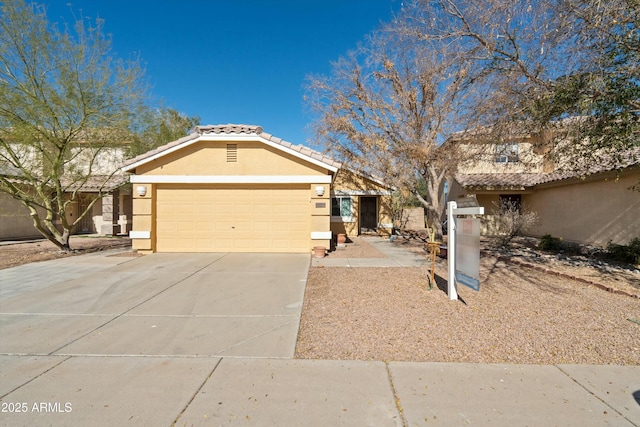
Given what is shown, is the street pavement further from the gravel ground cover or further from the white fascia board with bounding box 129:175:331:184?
the white fascia board with bounding box 129:175:331:184

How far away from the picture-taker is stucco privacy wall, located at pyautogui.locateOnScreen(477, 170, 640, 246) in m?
11.3

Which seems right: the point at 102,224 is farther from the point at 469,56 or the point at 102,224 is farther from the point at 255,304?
the point at 469,56

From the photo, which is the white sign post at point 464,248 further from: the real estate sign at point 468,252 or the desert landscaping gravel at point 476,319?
the desert landscaping gravel at point 476,319

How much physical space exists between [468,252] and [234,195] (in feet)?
28.3

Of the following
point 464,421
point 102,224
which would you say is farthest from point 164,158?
point 464,421

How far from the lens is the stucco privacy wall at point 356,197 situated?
17.9 meters

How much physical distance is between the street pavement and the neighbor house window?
41.5 ft

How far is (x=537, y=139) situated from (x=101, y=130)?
576 inches

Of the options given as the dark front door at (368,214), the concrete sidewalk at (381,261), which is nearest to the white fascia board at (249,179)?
the concrete sidewalk at (381,261)

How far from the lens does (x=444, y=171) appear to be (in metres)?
12.3

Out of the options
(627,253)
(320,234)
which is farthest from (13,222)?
(627,253)

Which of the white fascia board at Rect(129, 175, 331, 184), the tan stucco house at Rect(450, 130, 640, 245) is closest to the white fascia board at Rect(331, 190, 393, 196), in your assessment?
the tan stucco house at Rect(450, 130, 640, 245)

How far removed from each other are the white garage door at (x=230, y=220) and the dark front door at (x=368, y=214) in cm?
768

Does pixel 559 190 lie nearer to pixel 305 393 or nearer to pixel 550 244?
pixel 550 244
